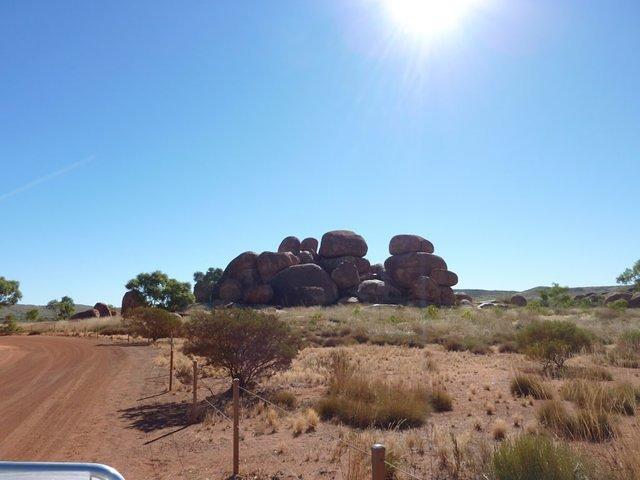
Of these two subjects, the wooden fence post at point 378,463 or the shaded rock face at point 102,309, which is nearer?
the wooden fence post at point 378,463

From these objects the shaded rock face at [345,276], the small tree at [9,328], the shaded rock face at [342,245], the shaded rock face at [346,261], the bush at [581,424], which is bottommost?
the bush at [581,424]

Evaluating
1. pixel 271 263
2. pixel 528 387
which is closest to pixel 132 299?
pixel 271 263

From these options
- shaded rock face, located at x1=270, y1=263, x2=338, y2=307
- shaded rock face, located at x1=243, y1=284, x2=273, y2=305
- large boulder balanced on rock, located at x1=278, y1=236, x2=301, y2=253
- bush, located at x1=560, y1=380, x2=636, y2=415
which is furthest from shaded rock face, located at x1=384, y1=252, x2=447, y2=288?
bush, located at x1=560, y1=380, x2=636, y2=415

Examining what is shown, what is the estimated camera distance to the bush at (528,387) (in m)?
14.5

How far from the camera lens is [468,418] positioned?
12383 mm

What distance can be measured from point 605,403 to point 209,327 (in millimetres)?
10816

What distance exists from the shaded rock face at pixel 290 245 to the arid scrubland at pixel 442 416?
156ft

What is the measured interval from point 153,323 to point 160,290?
2535 cm

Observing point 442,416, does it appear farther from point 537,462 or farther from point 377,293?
point 377,293

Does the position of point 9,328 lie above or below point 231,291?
below

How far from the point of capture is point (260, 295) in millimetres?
60656

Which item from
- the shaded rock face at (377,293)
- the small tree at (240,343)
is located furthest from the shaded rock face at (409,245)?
the small tree at (240,343)

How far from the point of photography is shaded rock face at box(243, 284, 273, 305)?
2386 inches

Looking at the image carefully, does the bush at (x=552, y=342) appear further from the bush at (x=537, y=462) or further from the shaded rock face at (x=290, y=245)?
the shaded rock face at (x=290, y=245)
